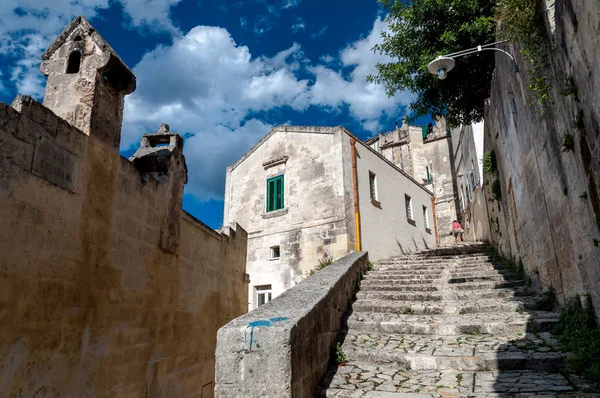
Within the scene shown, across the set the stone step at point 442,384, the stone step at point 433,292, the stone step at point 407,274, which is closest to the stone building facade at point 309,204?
the stone step at point 407,274

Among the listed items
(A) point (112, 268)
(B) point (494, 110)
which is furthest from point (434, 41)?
(A) point (112, 268)

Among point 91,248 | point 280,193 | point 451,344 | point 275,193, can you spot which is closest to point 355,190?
point 280,193

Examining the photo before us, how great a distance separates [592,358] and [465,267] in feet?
16.7

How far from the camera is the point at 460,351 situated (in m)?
4.40

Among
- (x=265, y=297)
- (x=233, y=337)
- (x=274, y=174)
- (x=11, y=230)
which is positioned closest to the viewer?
(x=233, y=337)

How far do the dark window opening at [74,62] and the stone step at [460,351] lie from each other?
16.3 feet

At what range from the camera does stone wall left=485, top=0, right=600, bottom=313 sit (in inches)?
123

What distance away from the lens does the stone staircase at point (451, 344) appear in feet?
12.0

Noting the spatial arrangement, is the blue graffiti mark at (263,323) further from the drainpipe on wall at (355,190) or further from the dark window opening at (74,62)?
the drainpipe on wall at (355,190)

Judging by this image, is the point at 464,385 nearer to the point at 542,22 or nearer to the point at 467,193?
the point at 542,22

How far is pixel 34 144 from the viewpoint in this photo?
12.8 feet

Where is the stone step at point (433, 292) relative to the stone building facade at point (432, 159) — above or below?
below

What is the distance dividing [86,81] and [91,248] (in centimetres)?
208

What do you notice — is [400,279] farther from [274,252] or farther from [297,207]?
[274,252]
